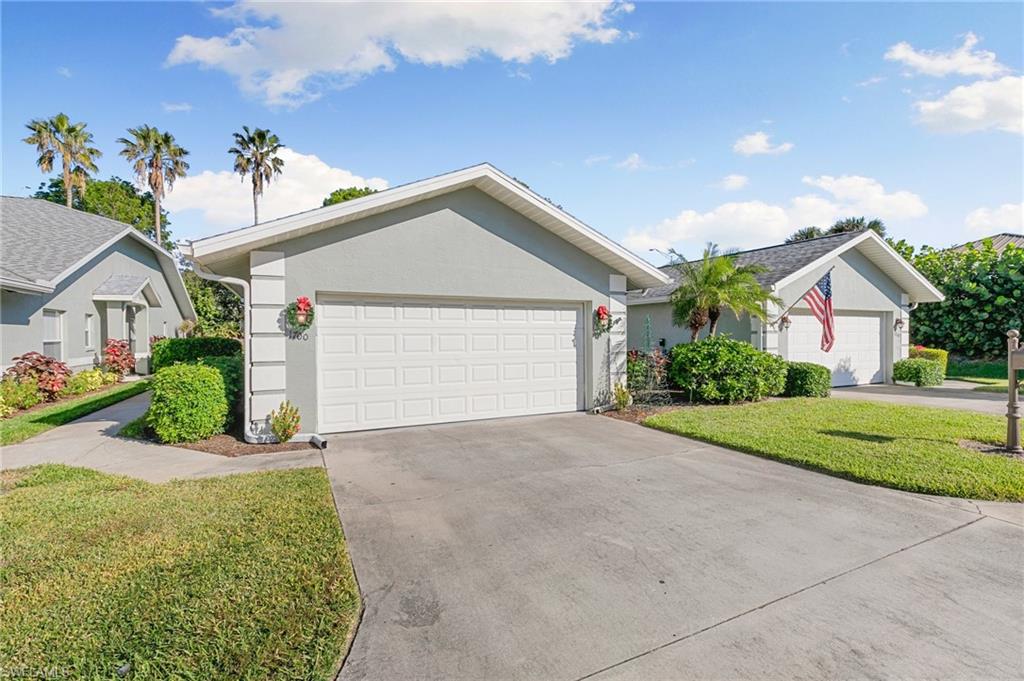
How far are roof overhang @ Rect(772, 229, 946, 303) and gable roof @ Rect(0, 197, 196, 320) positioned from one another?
18718 millimetres

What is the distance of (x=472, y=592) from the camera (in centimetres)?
327

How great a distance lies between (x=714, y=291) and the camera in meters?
11.9

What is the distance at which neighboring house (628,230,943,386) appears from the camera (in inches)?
521

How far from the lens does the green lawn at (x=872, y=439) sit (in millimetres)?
5363

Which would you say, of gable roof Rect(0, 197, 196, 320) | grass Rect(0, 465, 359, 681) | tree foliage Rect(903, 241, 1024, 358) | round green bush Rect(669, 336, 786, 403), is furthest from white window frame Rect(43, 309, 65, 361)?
tree foliage Rect(903, 241, 1024, 358)

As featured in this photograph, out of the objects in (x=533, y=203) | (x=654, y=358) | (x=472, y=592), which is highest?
(x=533, y=203)

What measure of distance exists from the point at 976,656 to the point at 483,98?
11.9 metres

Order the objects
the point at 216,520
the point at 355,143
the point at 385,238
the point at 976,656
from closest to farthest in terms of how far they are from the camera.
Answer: the point at 976,656 < the point at 216,520 < the point at 385,238 < the point at 355,143

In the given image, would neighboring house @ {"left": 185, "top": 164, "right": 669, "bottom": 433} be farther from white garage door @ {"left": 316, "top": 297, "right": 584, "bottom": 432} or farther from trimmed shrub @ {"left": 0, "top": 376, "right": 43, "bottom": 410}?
trimmed shrub @ {"left": 0, "top": 376, "right": 43, "bottom": 410}

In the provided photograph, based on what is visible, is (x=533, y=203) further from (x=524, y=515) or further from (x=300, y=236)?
(x=524, y=515)

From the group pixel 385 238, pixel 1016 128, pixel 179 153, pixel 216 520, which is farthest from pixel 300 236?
pixel 179 153

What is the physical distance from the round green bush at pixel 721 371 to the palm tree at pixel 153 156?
33678 mm

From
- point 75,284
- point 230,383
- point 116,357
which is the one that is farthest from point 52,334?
point 230,383

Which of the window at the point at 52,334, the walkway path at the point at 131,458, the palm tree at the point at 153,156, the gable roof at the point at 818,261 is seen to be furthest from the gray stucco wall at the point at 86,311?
the gable roof at the point at 818,261
